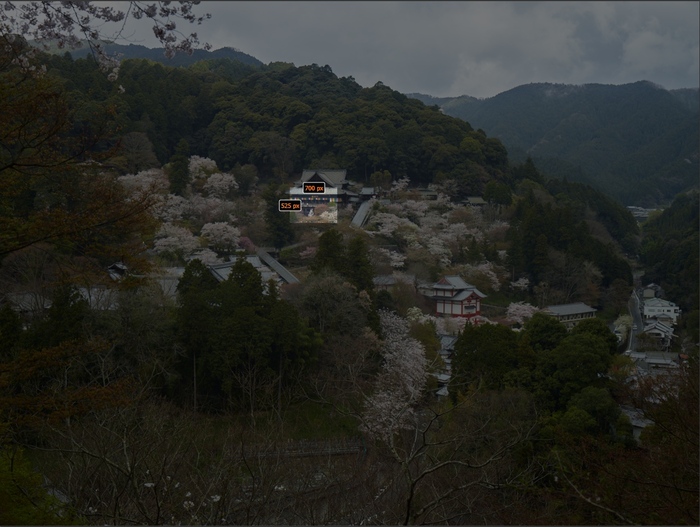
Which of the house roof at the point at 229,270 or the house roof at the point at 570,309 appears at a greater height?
the house roof at the point at 229,270

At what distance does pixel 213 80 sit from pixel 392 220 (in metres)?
12.8

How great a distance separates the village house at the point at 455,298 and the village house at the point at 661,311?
4.65m

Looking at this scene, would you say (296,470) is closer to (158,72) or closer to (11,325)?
(11,325)

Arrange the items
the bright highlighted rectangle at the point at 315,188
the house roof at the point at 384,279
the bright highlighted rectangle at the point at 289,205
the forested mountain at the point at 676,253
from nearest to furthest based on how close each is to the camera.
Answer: the house roof at the point at 384,279
the forested mountain at the point at 676,253
the bright highlighted rectangle at the point at 289,205
the bright highlighted rectangle at the point at 315,188

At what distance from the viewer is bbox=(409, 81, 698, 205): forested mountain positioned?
132ft

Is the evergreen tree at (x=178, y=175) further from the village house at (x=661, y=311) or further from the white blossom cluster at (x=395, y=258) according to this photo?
the village house at (x=661, y=311)

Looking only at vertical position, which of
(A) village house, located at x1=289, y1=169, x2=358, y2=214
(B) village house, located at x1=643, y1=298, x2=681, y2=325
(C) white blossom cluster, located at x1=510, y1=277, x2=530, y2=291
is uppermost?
(A) village house, located at x1=289, y1=169, x2=358, y2=214

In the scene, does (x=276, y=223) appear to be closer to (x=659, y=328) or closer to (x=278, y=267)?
(x=278, y=267)

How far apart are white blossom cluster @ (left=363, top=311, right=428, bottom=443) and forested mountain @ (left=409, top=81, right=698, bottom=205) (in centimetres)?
2357

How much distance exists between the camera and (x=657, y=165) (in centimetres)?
4231

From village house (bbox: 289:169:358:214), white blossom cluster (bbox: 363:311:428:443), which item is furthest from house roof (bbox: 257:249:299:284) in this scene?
village house (bbox: 289:169:358:214)

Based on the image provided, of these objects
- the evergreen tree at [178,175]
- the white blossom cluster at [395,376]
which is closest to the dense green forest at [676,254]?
the white blossom cluster at [395,376]

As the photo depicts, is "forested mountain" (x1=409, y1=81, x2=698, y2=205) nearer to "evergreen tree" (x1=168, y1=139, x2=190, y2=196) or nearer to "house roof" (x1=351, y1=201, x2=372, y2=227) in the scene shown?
"house roof" (x1=351, y1=201, x2=372, y2=227)

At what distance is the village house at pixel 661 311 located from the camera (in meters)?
17.0
